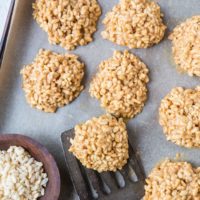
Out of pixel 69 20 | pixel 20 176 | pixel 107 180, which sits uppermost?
pixel 69 20

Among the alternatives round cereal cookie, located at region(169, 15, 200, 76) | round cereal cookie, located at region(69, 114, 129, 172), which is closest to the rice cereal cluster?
round cereal cookie, located at region(69, 114, 129, 172)

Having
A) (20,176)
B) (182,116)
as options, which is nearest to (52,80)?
(20,176)

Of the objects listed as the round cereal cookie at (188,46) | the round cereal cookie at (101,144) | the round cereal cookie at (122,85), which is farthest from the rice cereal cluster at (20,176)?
the round cereal cookie at (188,46)

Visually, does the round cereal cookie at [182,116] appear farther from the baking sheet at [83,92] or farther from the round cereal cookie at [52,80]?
the round cereal cookie at [52,80]

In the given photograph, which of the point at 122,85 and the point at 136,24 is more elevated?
the point at 136,24

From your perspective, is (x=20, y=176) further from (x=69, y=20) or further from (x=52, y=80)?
(x=69, y=20)

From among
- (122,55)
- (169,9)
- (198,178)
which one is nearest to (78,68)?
(122,55)
